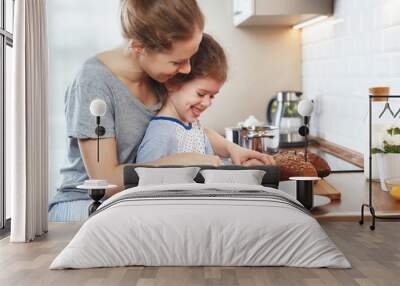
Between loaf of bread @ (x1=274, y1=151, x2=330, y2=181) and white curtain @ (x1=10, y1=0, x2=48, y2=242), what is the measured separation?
210 centimetres

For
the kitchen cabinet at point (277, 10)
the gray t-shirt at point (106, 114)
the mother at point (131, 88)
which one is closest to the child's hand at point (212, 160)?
the mother at point (131, 88)

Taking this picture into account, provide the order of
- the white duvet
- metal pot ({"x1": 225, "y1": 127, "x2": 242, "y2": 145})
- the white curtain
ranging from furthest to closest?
metal pot ({"x1": 225, "y1": 127, "x2": 242, "y2": 145}), the white curtain, the white duvet

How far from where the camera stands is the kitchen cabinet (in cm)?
711

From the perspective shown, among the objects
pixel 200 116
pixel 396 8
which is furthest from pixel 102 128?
pixel 396 8

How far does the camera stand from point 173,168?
684cm

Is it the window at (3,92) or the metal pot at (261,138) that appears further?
the metal pot at (261,138)

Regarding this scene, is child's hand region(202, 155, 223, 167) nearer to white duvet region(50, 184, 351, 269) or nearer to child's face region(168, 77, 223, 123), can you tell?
child's face region(168, 77, 223, 123)

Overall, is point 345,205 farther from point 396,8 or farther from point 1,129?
point 1,129

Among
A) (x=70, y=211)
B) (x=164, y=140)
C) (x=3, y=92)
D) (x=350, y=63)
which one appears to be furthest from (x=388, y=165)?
(x=3, y=92)

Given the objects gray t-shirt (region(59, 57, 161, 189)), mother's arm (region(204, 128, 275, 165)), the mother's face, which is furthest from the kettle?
gray t-shirt (region(59, 57, 161, 189))

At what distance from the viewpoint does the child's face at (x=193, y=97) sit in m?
7.14

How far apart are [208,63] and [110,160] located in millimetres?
1244

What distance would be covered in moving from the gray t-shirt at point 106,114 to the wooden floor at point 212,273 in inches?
63.0

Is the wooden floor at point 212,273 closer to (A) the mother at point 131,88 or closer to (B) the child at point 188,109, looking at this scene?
(A) the mother at point 131,88
